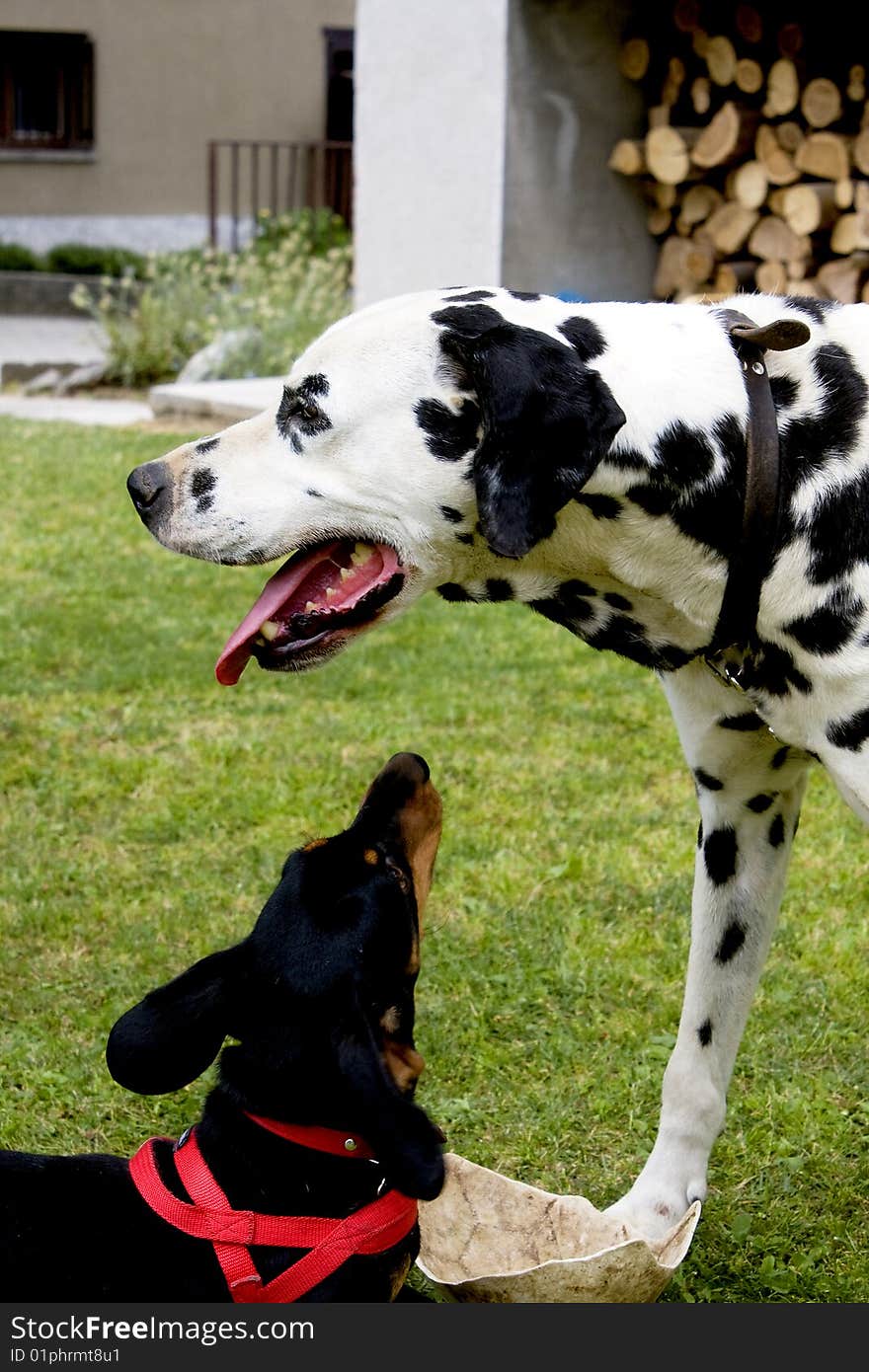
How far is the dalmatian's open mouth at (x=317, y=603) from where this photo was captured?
9.86 feet

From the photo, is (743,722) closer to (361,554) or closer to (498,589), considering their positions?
(498,589)

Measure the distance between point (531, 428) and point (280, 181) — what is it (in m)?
20.6

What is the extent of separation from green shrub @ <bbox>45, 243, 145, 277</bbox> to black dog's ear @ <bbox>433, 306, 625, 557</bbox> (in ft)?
62.4

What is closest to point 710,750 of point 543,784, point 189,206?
point 543,784

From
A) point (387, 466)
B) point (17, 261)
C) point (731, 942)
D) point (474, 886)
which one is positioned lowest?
point (17, 261)

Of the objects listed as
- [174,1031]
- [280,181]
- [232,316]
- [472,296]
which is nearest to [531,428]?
[472,296]

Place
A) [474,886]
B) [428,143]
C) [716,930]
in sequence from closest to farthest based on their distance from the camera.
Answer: [716,930], [474,886], [428,143]

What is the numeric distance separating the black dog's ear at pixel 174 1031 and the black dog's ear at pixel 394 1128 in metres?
0.35

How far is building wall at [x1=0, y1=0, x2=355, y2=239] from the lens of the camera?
22328mm

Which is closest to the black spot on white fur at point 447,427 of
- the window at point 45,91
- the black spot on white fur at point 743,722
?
the black spot on white fur at point 743,722

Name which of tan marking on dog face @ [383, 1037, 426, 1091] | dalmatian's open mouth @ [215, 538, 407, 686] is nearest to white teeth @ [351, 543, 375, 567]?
dalmatian's open mouth @ [215, 538, 407, 686]

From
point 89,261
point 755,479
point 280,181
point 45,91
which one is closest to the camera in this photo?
point 755,479

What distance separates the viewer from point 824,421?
289cm

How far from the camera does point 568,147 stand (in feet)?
32.9
